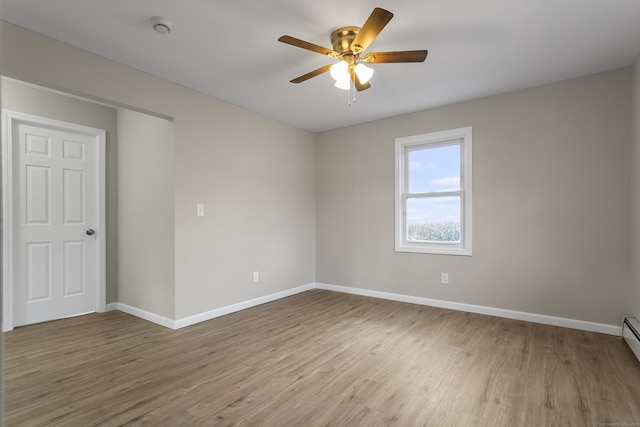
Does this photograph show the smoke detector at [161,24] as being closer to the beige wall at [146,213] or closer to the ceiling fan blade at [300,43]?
the ceiling fan blade at [300,43]

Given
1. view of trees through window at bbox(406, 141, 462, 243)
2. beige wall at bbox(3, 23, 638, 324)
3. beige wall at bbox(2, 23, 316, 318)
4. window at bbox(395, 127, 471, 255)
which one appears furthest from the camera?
view of trees through window at bbox(406, 141, 462, 243)

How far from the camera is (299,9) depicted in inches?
98.4

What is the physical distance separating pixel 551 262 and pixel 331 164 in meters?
3.05

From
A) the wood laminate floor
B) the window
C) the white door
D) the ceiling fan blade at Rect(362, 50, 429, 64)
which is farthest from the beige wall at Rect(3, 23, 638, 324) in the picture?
the ceiling fan blade at Rect(362, 50, 429, 64)

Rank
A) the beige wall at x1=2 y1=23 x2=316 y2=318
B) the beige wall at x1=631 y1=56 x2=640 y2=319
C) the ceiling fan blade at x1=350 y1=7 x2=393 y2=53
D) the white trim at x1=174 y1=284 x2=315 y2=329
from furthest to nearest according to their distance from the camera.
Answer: the white trim at x1=174 y1=284 x2=315 y2=329 < the beige wall at x1=631 y1=56 x2=640 y2=319 < the beige wall at x1=2 y1=23 x2=316 y2=318 < the ceiling fan blade at x1=350 y1=7 x2=393 y2=53

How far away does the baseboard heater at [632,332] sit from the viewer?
9.26ft

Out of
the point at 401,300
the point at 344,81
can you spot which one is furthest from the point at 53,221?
the point at 401,300

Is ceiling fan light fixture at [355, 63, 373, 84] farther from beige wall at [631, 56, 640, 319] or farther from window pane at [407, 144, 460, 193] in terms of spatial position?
beige wall at [631, 56, 640, 319]

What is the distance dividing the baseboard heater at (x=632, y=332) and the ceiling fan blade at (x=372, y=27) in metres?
3.07

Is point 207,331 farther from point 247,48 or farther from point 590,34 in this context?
point 590,34

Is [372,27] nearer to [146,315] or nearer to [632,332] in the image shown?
[632,332]

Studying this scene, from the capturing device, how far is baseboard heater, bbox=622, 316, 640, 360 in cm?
282

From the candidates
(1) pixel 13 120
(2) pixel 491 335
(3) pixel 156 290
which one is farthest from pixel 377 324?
(1) pixel 13 120

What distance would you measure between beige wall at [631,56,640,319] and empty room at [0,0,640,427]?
0.14ft
